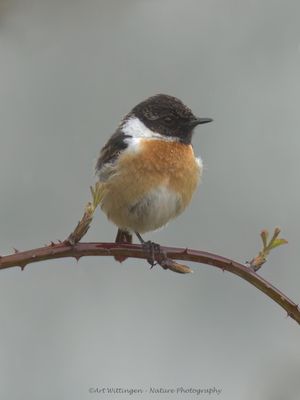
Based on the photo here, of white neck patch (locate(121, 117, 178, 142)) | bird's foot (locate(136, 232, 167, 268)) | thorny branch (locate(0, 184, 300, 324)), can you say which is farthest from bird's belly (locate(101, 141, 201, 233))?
thorny branch (locate(0, 184, 300, 324))

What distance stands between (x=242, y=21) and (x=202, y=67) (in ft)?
1.60

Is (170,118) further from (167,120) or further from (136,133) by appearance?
(136,133)

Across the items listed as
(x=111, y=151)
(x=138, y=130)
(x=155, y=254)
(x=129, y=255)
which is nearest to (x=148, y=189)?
(x=111, y=151)

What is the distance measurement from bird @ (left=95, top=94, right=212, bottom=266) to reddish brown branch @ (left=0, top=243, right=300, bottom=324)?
137 centimetres

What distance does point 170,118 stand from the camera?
388cm

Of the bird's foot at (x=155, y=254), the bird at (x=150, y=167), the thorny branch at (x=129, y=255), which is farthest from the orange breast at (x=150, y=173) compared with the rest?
the thorny branch at (x=129, y=255)

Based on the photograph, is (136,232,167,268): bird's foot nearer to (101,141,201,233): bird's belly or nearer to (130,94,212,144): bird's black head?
(101,141,201,233): bird's belly

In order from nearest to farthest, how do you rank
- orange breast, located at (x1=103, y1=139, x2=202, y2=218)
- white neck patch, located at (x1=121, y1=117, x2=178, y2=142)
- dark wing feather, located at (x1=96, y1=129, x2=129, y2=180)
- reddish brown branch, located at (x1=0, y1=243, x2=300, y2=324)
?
1. reddish brown branch, located at (x1=0, y1=243, x2=300, y2=324)
2. orange breast, located at (x1=103, y1=139, x2=202, y2=218)
3. dark wing feather, located at (x1=96, y1=129, x2=129, y2=180)
4. white neck patch, located at (x1=121, y1=117, x2=178, y2=142)

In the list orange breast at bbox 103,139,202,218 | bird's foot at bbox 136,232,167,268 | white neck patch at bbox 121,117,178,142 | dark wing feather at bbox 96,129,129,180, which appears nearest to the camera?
bird's foot at bbox 136,232,167,268

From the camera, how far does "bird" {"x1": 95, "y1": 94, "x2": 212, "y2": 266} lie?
11.7ft

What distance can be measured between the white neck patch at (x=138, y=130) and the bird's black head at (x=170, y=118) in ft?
0.08

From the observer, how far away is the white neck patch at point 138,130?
12.6 ft

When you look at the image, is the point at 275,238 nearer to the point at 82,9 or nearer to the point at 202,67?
the point at 82,9

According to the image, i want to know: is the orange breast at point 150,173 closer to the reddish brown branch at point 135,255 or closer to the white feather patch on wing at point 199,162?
the white feather patch on wing at point 199,162
